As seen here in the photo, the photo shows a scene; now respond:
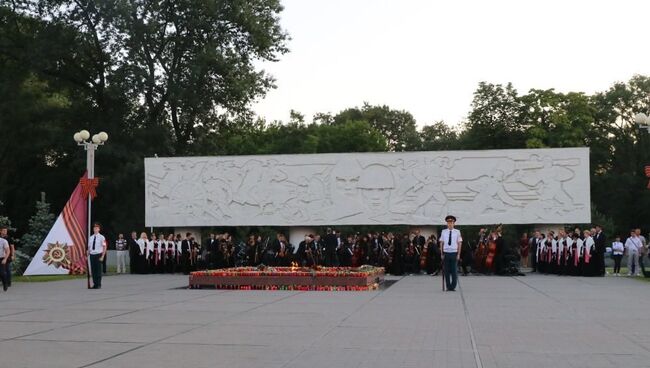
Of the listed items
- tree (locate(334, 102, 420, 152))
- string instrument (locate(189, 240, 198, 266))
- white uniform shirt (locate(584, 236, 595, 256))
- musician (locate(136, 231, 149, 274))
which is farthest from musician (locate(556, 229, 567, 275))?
tree (locate(334, 102, 420, 152))

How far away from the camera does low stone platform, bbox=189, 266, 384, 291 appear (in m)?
19.5

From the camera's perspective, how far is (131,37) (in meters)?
40.6

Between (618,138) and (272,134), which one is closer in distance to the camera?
(618,138)

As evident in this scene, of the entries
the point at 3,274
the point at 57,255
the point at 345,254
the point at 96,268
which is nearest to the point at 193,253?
the point at 57,255

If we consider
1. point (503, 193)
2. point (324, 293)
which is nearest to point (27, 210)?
point (503, 193)

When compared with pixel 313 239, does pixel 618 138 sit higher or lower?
higher

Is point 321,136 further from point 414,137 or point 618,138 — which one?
point 618,138

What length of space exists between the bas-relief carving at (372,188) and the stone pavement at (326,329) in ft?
42.4

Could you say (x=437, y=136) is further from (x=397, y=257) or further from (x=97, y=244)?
(x=97, y=244)

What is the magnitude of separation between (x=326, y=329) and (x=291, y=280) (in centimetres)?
899

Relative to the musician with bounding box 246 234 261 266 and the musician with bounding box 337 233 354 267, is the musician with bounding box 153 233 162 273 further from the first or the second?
the musician with bounding box 337 233 354 267

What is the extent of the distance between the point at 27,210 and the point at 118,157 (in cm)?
1105

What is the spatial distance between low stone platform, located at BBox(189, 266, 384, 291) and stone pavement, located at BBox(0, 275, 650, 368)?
1269 millimetres

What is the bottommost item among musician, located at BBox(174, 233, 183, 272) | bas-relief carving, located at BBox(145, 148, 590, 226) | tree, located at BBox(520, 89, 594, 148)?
musician, located at BBox(174, 233, 183, 272)
